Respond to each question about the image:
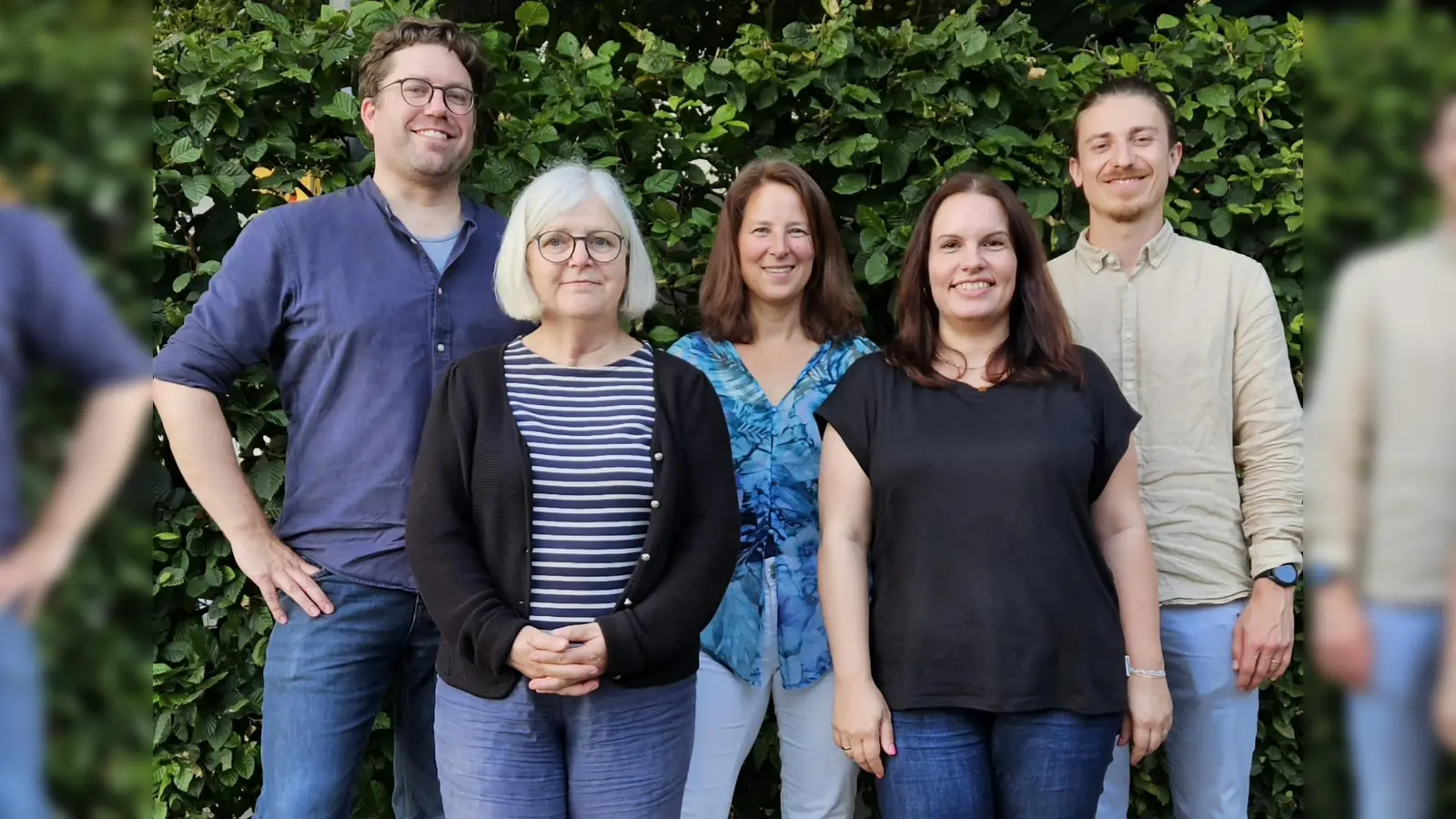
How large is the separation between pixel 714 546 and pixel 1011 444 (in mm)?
615

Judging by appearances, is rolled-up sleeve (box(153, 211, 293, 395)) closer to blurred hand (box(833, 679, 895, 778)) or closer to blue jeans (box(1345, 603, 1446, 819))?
blurred hand (box(833, 679, 895, 778))

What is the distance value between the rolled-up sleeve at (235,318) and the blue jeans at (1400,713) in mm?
2643

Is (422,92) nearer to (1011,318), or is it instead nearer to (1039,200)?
(1011,318)

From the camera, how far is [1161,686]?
2.52 m

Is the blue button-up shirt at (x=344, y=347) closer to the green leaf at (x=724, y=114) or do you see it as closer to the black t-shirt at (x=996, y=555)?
the green leaf at (x=724, y=114)

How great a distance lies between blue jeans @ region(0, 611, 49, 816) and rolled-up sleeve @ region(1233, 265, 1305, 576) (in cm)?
273

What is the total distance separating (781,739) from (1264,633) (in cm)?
111

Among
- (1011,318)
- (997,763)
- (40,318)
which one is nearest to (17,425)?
(40,318)

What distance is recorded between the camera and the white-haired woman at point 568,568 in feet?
7.59

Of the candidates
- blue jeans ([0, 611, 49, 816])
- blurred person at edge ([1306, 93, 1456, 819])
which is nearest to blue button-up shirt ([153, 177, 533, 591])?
blue jeans ([0, 611, 49, 816])

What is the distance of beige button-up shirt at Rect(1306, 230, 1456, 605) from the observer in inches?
15.4

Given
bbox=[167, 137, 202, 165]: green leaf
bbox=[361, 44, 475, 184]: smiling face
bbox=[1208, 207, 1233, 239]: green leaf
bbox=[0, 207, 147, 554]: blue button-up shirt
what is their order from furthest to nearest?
bbox=[1208, 207, 1233, 239]: green leaf, bbox=[167, 137, 202, 165]: green leaf, bbox=[361, 44, 475, 184]: smiling face, bbox=[0, 207, 147, 554]: blue button-up shirt

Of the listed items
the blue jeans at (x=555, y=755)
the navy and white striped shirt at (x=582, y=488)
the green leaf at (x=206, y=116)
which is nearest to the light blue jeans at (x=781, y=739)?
the blue jeans at (x=555, y=755)

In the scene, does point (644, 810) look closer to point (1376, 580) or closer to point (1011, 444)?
point (1011, 444)
